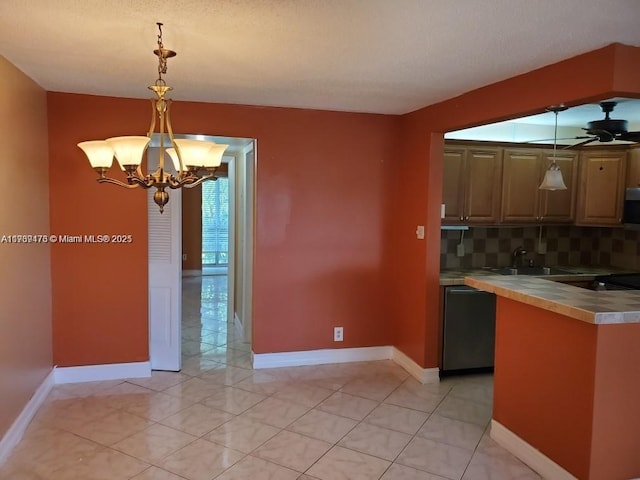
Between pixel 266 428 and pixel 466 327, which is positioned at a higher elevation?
pixel 466 327

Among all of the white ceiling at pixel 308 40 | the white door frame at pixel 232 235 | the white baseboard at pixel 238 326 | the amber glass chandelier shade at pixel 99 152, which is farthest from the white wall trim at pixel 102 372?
the amber glass chandelier shade at pixel 99 152

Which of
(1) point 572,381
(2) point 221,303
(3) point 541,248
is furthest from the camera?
(2) point 221,303

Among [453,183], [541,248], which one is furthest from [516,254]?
[453,183]

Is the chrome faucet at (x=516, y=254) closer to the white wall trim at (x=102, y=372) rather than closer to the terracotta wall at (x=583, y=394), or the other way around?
the terracotta wall at (x=583, y=394)

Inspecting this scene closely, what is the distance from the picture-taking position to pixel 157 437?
3.10 metres

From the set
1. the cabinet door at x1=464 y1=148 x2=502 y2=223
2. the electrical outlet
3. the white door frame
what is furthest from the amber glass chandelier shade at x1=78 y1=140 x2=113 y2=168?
the electrical outlet

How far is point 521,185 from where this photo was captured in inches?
181

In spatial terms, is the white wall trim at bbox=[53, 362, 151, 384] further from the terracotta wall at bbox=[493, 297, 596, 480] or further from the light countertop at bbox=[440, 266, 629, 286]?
the terracotta wall at bbox=[493, 297, 596, 480]

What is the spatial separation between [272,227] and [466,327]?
1.88 m

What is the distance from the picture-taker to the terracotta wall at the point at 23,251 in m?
2.85

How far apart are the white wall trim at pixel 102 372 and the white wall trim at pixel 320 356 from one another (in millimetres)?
958

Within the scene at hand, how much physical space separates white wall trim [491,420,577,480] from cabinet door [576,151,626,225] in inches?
101

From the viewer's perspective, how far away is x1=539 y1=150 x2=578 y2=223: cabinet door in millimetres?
4707

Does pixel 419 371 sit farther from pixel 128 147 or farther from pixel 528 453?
pixel 128 147
